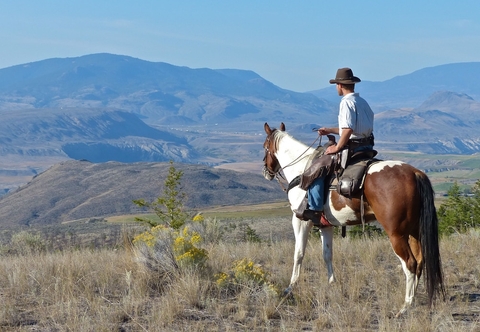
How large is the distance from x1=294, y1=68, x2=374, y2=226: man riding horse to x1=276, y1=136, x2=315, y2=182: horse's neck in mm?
801

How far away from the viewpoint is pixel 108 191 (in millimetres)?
99938

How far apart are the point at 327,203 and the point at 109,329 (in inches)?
124

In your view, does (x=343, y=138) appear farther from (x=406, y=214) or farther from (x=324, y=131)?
(x=406, y=214)

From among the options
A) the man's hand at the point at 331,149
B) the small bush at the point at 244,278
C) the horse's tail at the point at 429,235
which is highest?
the man's hand at the point at 331,149

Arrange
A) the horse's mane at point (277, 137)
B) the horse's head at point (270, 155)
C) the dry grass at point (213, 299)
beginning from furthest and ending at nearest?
the horse's head at point (270, 155) → the horse's mane at point (277, 137) → the dry grass at point (213, 299)

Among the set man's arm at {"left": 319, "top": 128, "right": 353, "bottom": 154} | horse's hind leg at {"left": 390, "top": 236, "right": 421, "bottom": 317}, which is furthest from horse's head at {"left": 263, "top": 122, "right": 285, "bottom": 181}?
horse's hind leg at {"left": 390, "top": 236, "right": 421, "bottom": 317}

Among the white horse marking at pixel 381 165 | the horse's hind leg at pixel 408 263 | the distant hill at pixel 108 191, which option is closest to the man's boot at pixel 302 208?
the white horse marking at pixel 381 165

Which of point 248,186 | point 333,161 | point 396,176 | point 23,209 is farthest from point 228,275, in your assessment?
point 248,186

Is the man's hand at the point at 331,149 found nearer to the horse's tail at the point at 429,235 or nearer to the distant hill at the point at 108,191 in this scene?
the horse's tail at the point at 429,235

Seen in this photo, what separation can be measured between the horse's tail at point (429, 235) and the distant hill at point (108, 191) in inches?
2931

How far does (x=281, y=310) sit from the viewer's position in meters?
8.31

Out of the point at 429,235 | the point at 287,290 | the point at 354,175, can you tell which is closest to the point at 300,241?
the point at 287,290

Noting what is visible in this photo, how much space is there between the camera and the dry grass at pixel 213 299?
25.1 feet

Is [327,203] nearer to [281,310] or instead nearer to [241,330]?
[281,310]
